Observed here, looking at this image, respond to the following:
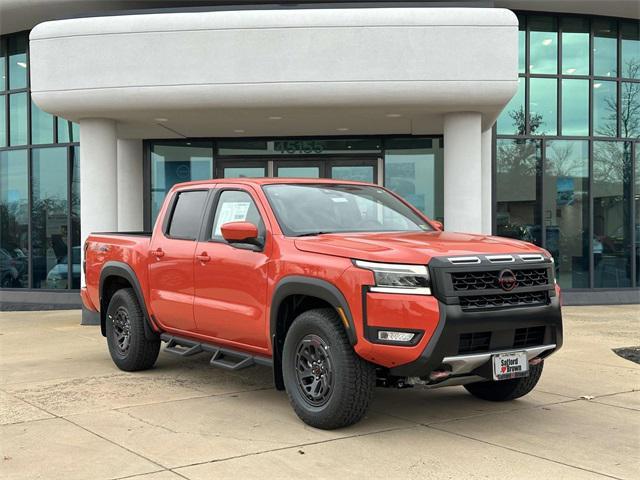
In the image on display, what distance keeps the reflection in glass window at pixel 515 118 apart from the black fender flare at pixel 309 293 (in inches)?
423

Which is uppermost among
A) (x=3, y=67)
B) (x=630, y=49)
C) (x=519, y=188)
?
(x=630, y=49)

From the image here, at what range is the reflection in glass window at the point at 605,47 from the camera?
51.4 ft

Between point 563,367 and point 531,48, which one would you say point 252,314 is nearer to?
point 563,367

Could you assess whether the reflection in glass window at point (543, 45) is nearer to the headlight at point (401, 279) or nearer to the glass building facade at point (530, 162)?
the glass building facade at point (530, 162)

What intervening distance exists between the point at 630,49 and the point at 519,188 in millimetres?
3981

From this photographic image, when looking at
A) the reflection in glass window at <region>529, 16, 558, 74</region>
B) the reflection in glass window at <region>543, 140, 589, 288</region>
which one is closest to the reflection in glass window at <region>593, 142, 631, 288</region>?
the reflection in glass window at <region>543, 140, 589, 288</region>

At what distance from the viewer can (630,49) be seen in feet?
52.0

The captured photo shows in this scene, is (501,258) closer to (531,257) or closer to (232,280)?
(531,257)

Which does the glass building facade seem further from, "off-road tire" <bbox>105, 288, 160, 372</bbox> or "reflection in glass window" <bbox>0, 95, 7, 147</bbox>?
"off-road tire" <bbox>105, 288, 160, 372</bbox>

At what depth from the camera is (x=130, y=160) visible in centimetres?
1533

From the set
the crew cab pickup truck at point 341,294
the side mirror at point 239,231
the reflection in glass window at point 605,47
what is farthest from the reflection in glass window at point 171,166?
the side mirror at point 239,231

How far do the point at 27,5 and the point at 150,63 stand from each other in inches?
179

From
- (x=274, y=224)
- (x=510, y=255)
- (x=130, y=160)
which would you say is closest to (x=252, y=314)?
(x=274, y=224)

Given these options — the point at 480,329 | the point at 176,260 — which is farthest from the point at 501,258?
the point at 176,260
